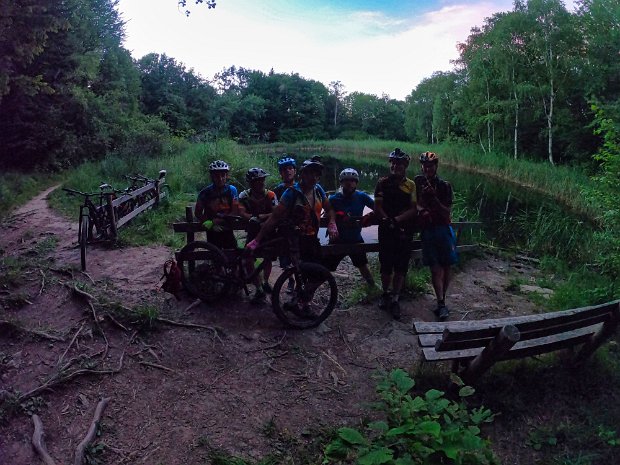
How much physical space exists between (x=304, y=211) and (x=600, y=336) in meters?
3.02

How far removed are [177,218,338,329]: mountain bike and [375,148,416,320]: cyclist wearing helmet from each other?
0.87 metres

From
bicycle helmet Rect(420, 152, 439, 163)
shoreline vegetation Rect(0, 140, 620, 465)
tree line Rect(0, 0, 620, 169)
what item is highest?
tree line Rect(0, 0, 620, 169)

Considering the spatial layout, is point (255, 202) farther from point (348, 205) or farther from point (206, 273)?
point (348, 205)

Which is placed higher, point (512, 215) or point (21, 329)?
point (21, 329)

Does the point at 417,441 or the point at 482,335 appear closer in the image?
the point at 417,441

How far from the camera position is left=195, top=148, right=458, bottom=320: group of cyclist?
4691 millimetres

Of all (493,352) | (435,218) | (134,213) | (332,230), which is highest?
(435,218)

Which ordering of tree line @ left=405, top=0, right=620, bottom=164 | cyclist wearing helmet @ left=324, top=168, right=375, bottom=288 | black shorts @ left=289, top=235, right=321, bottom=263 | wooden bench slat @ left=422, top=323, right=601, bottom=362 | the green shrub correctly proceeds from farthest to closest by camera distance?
1. tree line @ left=405, top=0, right=620, bottom=164
2. cyclist wearing helmet @ left=324, top=168, right=375, bottom=288
3. black shorts @ left=289, top=235, right=321, bottom=263
4. wooden bench slat @ left=422, top=323, right=601, bottom=362
5. the green shrub

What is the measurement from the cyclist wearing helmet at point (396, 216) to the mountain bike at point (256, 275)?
87cm

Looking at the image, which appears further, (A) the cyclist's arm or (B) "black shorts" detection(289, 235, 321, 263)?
(A) the cyclist's arm

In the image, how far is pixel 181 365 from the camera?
13.6 ft

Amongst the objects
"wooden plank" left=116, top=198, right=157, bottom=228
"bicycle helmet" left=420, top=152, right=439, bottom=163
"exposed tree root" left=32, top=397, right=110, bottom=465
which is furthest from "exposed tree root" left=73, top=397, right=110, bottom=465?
"wooden plank" left=116, top=198, right=157, bottom=228

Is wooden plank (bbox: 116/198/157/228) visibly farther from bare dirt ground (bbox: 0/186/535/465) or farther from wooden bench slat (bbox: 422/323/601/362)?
wooden bench slat (bbox: 422/323/601/362)

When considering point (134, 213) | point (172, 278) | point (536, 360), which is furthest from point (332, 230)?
point (134, 213)
